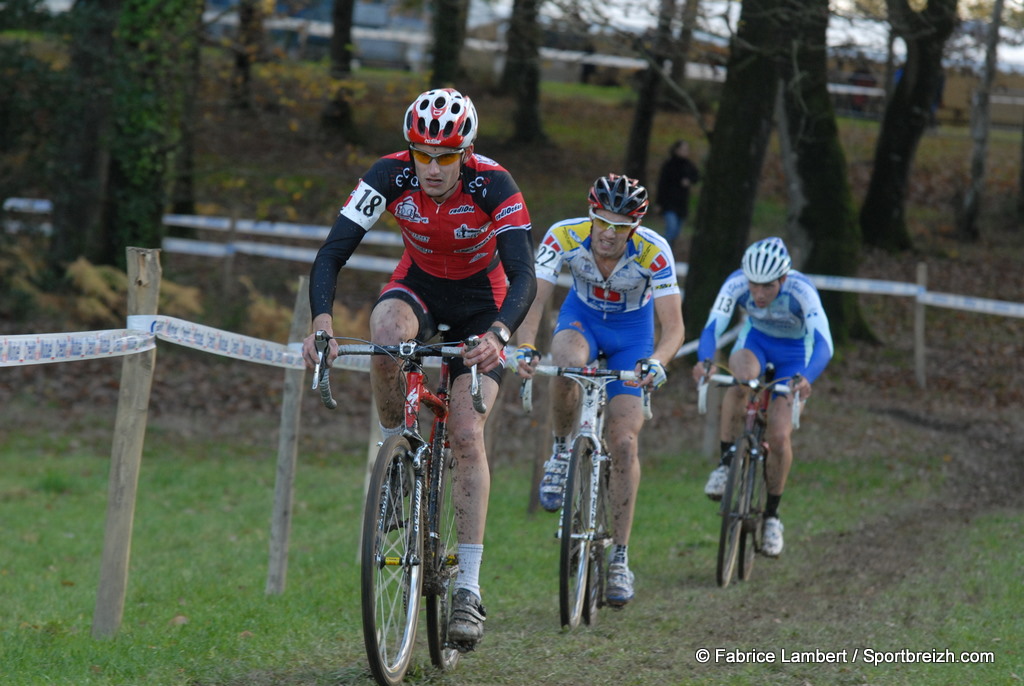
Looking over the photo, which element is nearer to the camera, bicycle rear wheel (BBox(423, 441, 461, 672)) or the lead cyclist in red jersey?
the lead cyclist in red jersey

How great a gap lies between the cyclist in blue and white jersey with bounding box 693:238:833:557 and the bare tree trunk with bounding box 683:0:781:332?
21.5 ft

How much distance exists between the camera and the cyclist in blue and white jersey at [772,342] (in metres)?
8.11

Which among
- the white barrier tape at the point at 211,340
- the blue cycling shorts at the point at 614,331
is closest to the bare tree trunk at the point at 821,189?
the blue cycling shorts at the point at 614,331

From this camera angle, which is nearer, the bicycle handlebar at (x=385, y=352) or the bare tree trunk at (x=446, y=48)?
the bicycle handlebar at (x=385, y=352)

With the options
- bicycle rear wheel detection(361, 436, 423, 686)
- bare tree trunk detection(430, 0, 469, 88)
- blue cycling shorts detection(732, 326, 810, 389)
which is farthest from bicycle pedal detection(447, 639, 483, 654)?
bare tree trunk detection(430, 0, 469, 88)

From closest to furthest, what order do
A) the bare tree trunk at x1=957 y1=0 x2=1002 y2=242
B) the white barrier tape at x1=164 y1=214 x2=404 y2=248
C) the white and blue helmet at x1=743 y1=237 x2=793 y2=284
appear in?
1. the white and blue helmet at x1=743 y1=237 x2=793 y2=284
2. the white barrier tape at x1=164 y1=214 x2=404 y2=248
3. the bare tree trunk at x1=957 y1=0 x2=1002 y2=242

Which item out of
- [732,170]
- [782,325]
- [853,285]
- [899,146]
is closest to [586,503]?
[782,325]

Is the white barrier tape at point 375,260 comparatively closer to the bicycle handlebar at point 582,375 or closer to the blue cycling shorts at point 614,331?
the blue cycling shorts at point 614,331

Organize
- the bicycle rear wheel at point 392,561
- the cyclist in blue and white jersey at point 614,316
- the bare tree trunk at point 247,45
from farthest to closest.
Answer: the bare tree trunk at point 247,45, the cyclist in blue and white jersey at point 614,316, the bicycle rear wheel at point 392,561

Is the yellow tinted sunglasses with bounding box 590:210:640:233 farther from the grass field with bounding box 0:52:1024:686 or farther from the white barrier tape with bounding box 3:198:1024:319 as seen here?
the white barrier tape with bounding box 3:198:1024:319

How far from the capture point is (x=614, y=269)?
7.02 meters

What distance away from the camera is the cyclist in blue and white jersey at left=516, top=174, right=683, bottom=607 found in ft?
21.8

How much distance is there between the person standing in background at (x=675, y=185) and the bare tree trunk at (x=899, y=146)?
451cm

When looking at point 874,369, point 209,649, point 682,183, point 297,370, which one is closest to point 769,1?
point 874,369
